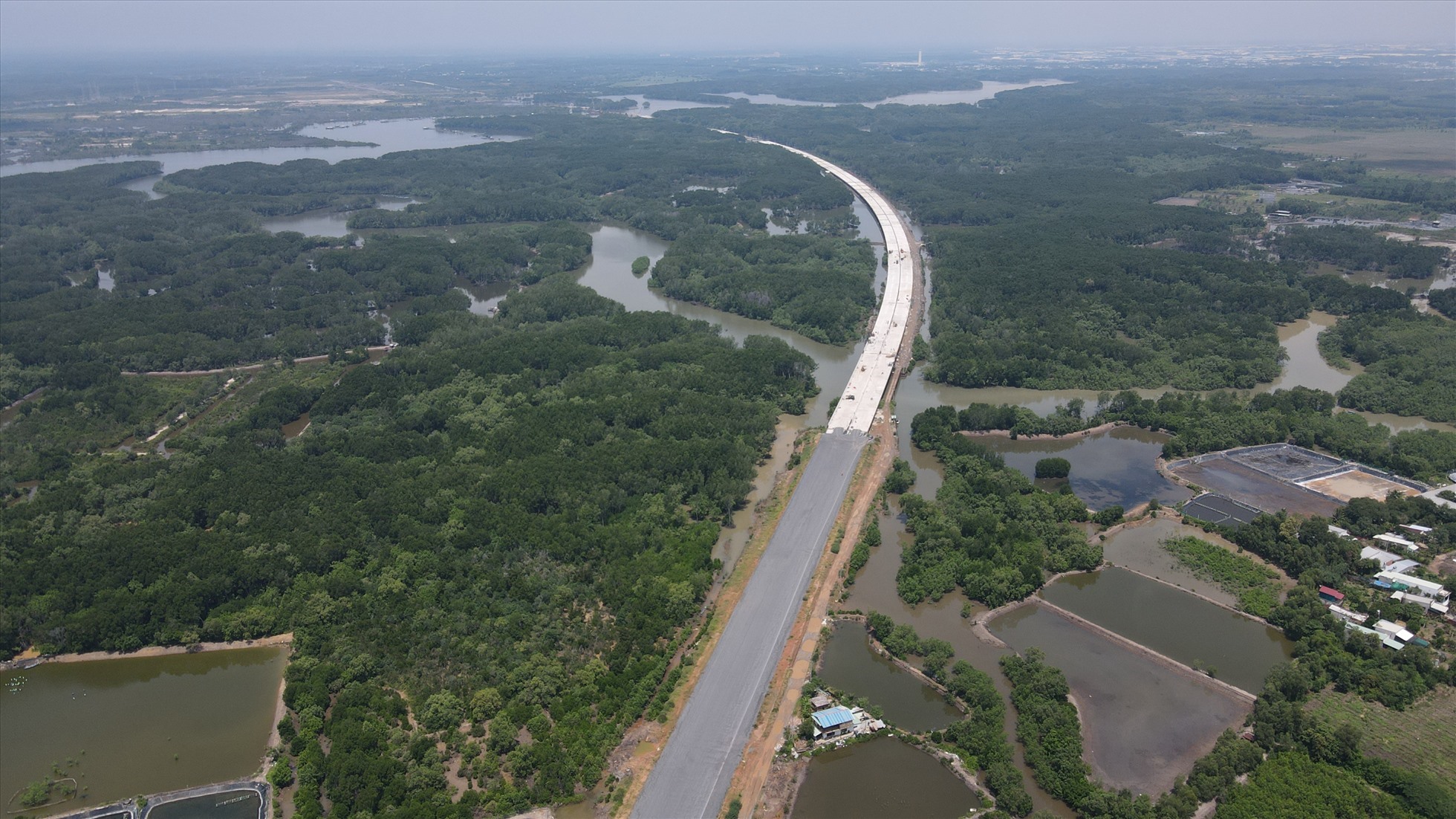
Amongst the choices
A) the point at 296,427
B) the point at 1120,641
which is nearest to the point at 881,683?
the point at 1120,641

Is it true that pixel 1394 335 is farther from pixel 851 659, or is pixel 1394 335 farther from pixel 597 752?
pixel 597 752

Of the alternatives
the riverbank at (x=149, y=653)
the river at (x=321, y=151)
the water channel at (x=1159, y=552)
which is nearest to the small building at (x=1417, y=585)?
the water channel at (x=1159, y=552)

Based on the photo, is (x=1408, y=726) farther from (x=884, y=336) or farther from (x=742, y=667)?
(x=884, y=336)

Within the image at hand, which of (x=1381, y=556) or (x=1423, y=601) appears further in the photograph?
(x=1381, y=556)

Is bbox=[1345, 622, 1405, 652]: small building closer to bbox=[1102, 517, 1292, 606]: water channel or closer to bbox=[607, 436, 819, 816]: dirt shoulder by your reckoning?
bbox=[1102, 517, 1292, 606]: water channel

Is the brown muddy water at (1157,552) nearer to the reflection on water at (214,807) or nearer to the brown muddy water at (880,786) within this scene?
the brown muddy water at (880,786)

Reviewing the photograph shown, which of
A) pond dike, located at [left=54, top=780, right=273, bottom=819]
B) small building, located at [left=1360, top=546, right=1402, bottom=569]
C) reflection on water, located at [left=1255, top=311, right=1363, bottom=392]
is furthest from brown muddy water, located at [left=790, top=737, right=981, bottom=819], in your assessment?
reflection on water, located at [left=1255, top=311, right=1363, bottom=392]
